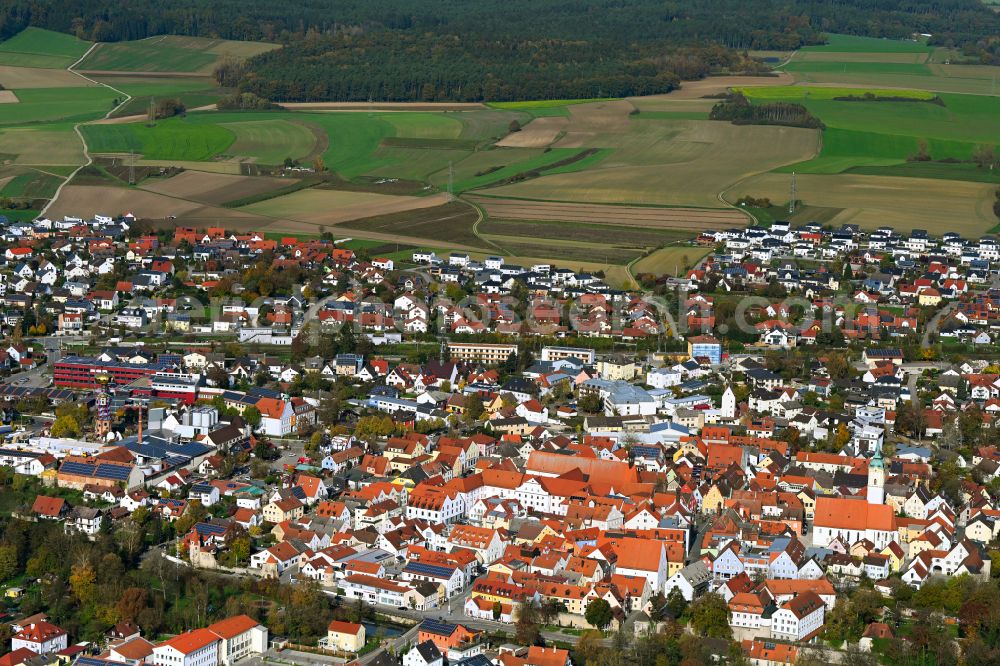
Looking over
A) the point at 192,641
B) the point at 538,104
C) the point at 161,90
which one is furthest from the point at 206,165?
the point at 192,641

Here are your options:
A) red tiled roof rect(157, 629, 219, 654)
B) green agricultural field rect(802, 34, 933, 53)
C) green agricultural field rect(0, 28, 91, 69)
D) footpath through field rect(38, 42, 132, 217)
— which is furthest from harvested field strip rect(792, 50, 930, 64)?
red tiled roof rect(157, 629, 219, 654)

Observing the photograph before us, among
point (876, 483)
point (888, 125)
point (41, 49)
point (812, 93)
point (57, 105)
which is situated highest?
point (41, 49)

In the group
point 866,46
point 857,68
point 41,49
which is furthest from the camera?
point 866,46

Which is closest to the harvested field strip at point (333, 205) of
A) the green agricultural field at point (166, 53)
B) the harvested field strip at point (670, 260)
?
the harvested field strip at point (670, 260)

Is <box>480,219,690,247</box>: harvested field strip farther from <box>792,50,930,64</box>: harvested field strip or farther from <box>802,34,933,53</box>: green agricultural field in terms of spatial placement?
<box>802,34,933,53</box>: green agricultural field

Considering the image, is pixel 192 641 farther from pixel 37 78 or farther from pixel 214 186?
pixel 37 78

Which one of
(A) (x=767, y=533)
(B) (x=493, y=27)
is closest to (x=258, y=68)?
(B) (x=493, y=27)

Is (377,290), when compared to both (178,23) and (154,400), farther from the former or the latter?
(178,23)
